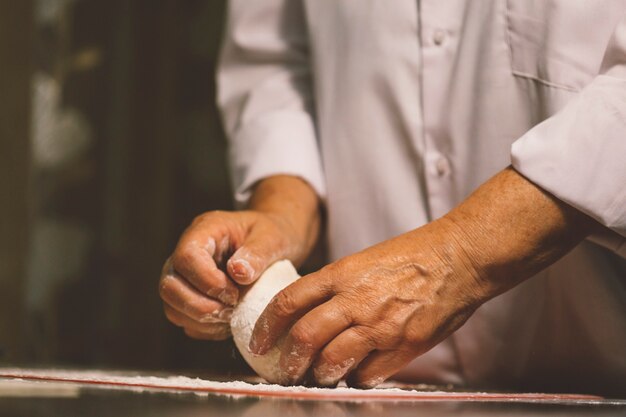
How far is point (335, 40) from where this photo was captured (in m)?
1.32

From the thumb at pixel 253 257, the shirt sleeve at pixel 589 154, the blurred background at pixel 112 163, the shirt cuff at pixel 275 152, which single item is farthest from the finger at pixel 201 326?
the blurred background at pixel 112 163

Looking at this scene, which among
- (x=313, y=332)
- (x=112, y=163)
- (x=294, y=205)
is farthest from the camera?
(x=112, y=163)

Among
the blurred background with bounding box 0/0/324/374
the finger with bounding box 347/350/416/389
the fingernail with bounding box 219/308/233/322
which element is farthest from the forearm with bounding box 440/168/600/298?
the blurred background with bounding box 0/0/324/374

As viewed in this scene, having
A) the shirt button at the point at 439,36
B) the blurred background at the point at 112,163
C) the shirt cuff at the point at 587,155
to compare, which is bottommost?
the blurred background at the point at 112,163

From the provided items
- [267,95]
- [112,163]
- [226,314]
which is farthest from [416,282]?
[112,163]

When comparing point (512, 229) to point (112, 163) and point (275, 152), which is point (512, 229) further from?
point (112, 163)

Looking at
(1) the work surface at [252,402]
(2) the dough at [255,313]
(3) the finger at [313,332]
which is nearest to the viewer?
(1) the work surface at [252,402]

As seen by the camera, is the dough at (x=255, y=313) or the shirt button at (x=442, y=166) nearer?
the dough at (x=255, y=313)

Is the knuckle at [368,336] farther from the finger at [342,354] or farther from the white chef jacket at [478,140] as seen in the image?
the white chef jacket at [478,140]

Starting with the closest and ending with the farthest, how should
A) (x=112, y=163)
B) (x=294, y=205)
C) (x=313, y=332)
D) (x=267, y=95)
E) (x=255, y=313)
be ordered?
(x=313, y=332) → (x=255, y=313) → (x=294, y=205) → (x=267, y=95) → (x=112, y=163)

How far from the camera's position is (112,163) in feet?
8.53

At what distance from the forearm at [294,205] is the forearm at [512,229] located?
37 centimetres

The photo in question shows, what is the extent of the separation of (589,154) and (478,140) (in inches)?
9.4

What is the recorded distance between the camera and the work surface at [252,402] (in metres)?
0.65
